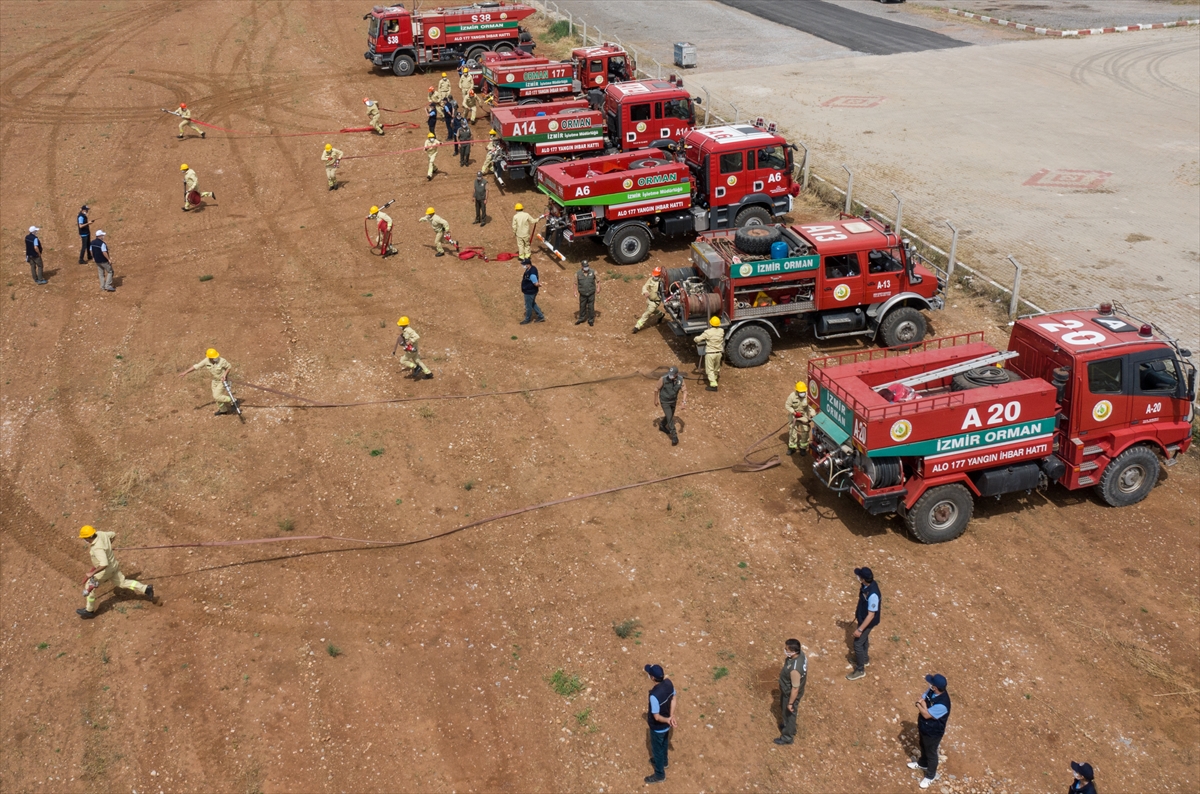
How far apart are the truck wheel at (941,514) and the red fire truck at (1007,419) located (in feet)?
0.06

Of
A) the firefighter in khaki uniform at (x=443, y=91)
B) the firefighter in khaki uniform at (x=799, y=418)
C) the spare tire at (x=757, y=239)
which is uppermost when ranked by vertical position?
the firefighter in khaki uniform at (x=443, y=91)

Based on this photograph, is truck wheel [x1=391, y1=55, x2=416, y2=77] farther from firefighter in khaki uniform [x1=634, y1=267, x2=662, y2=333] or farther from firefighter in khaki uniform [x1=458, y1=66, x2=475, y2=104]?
firefighter in khaki uniform [x1=634, y1=267, x2=662, y2=333]

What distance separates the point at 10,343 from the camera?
2088cm

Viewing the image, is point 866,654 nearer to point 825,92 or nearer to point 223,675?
point 223,675

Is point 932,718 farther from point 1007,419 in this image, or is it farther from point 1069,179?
point 1069,179

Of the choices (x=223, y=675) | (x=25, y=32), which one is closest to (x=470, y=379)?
(x=223, y=675)

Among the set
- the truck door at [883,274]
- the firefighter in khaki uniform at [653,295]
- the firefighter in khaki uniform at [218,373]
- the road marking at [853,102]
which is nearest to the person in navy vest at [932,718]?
the truck door at [883,274]

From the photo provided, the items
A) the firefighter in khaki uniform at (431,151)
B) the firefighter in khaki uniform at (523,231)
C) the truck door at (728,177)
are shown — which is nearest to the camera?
the firefighter in khaki uniform at (523,231)

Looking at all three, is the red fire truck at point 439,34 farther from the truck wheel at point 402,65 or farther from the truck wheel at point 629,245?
the truck wheel at point 629,245

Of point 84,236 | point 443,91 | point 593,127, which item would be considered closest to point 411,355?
point 84,236

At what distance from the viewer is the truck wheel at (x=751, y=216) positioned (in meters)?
23.2

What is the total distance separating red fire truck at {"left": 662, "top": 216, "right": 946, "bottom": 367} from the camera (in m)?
17.7

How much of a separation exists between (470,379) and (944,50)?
32145 millimetres

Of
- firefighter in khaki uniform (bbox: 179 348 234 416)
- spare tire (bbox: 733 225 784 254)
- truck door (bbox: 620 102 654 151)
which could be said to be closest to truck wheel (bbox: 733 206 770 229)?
truck door (bbox: 620 102 654 151)
